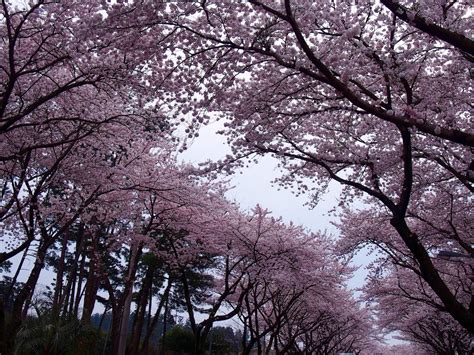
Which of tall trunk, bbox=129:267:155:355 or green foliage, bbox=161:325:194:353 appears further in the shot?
green foliage, bbox=161:325:194:353

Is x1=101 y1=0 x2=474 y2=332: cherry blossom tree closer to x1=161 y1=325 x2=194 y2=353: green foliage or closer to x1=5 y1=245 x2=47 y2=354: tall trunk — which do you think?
x1=5 y1=245 x2=47 y2=354: tall trunk

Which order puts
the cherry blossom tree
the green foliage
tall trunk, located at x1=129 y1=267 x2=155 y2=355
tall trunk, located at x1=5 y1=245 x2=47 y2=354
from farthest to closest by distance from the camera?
the green foliage, tall trunk, located at x1=129 y1=267 x2=155 y2=355, tall trunk, located at x1=5 y1=245 x2=47 y2=354, the cherry blossom tree

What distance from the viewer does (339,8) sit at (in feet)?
23.9

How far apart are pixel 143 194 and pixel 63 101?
511cm

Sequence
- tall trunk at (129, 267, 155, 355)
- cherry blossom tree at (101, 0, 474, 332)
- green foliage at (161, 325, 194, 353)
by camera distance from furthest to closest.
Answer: green foliage at (161, 325, 194, 353) → tall trunk at (129, 267, 155, 355) → cherry blossom tree at (101, 0, 474, 332)

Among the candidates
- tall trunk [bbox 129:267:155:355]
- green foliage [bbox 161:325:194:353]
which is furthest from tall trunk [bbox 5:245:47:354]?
green foliage [bbox 161:325:194:353]

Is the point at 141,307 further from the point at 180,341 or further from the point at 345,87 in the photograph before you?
the point at 345,87

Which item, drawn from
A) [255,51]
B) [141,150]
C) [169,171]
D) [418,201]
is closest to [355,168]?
[418,201]

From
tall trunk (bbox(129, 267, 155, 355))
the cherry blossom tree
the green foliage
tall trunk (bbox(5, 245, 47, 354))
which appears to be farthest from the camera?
the green foliage

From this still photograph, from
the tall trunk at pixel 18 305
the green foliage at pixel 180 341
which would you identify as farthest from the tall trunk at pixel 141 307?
the tall trunk at pixel 18 305

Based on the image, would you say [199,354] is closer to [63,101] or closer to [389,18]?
[63,101]

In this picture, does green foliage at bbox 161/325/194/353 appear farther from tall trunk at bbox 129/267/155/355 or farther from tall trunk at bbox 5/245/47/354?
tall trunk at bbox 5/245/47/354

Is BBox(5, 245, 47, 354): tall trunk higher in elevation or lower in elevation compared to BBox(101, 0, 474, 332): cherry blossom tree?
lower

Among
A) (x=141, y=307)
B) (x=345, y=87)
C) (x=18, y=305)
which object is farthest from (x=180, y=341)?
(x=345, y=87)
